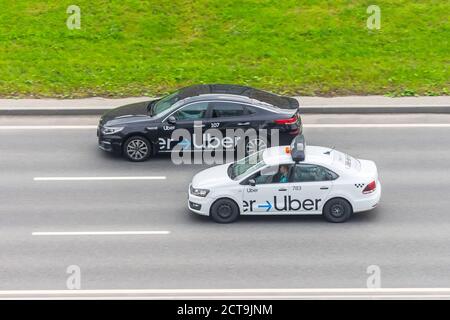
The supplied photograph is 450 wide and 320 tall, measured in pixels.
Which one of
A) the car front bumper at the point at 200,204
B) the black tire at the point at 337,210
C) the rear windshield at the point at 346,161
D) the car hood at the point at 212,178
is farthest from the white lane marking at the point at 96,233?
the rear windshield at the point at 346,161

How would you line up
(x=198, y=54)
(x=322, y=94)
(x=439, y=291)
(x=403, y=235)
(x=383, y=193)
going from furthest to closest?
(x=198, y=54)
(x=322, y=94)
(x=383, y=193)
(x=403, y=235)
(x=439, y=291)

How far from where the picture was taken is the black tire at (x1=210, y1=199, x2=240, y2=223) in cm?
1889

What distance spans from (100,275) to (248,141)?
6.66 metres

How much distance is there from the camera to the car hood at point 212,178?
749 inches

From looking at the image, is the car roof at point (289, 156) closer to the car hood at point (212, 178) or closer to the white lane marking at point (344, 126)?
the car hood at point (212, 178)

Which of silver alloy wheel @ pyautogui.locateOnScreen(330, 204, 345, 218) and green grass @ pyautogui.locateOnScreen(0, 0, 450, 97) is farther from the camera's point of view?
green grass @ pyautogui.locateOnScreen(0, 0, 450, 97)

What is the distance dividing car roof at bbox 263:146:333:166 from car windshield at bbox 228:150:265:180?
15cm

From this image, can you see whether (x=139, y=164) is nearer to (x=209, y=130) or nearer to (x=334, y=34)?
(x=209, y=130)

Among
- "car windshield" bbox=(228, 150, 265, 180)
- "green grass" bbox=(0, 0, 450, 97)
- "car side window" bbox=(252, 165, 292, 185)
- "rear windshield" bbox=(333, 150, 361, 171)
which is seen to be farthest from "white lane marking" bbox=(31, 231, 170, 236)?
"green grass" bbox=(0, 0, 450, 97)

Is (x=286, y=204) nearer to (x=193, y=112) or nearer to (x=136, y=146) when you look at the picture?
(x=193, y=112)

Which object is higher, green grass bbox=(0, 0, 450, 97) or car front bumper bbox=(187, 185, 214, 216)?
green grass bbox=(0, 0, 450, 97)

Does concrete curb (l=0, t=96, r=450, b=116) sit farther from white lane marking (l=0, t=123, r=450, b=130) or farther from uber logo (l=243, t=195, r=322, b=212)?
uber logo (l=243, t=195, r=322, b=212)

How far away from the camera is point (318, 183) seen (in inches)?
736

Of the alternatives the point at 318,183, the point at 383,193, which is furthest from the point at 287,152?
the point at 383,193
